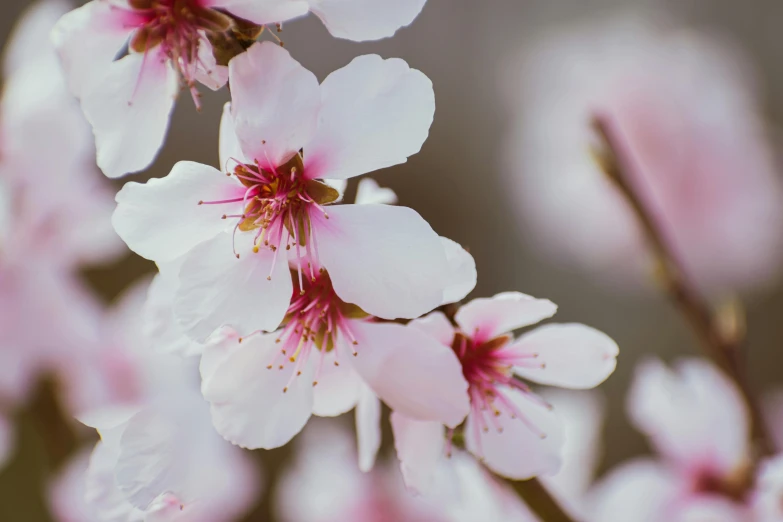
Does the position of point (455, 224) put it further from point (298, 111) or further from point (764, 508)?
point (298, 111)

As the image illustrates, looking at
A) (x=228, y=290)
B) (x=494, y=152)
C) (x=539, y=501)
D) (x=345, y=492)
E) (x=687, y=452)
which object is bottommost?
(x=494, y=152)

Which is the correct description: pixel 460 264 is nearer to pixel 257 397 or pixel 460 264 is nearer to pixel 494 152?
pixel 257 397

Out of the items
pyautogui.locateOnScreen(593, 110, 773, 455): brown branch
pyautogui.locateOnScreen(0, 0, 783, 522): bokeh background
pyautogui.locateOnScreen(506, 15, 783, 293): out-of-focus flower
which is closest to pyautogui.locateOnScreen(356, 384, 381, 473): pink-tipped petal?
pyautogui.locateOnScreen(593, 110, 773, 455): brown branch

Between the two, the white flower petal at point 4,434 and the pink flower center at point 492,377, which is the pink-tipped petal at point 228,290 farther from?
the white flower petal at point 4,434

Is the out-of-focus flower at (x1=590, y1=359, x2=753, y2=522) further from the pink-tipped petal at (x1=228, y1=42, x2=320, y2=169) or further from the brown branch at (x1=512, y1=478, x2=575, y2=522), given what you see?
the pink-tipped petal at (x1=228, y1=42, x2=320, y2=169)

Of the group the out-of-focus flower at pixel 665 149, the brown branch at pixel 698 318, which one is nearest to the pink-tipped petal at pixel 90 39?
the brown branch at pixel 698 318

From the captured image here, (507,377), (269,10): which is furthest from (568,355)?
(269,10)

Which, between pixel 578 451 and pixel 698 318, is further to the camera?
pixel 578 451
